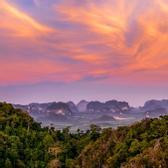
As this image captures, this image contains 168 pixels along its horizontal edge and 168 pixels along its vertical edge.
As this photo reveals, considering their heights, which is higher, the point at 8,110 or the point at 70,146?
the point at 8,110

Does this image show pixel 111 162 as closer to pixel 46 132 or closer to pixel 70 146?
pixel 70 146

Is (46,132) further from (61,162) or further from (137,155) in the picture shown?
(137,155)

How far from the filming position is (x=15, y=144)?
3547 centimetres

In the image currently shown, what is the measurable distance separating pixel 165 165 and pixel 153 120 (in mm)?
7201

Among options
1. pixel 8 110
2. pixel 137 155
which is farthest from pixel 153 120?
pixel 8 110

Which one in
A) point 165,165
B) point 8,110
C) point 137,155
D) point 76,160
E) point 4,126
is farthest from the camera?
A: point 8,110

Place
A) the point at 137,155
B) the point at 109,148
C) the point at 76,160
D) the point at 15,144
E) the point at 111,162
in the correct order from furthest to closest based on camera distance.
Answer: the point at 15,144 < the point at 76,160 < the point at 109,148 < the point at 111,162 < the point at 137,155

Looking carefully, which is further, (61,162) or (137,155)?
(61,162)

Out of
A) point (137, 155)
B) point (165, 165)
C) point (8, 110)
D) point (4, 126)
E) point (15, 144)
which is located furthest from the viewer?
point (8, 110)

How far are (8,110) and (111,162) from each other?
1866 centimetres

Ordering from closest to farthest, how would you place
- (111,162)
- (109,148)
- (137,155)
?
(137,155) → (111,162) → (109,148)

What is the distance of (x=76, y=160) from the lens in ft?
107

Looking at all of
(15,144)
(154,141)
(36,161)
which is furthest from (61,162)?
(154,141)

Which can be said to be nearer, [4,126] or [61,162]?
[61,162]
